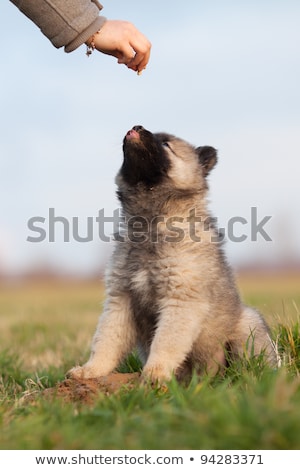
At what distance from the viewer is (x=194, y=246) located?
421 centimetres

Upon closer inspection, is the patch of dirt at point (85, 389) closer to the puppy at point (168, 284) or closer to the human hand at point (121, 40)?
the puppy at point (168, 284)

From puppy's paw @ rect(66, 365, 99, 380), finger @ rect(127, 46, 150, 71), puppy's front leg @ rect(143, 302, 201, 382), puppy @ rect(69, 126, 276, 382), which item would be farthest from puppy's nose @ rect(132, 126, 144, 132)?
puppy's paw @ rect(66, 365, 99, 380)

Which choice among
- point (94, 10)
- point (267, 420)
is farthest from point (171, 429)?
point (94, 10)

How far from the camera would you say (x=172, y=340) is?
3.84 m

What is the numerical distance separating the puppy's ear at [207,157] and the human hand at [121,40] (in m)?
1.02

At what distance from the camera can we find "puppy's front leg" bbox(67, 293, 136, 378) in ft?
13.2

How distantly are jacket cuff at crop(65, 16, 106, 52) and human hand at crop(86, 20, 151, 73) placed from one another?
0.04 metres

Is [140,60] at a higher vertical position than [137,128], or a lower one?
higher

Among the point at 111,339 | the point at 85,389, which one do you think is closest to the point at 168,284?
the point at 111,339

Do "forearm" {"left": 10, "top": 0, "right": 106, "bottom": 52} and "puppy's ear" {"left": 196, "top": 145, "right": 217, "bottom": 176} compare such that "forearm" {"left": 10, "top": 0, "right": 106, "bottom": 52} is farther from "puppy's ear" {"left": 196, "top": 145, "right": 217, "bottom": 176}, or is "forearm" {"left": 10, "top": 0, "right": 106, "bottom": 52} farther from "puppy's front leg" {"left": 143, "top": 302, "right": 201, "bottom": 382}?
"puppy's front leg" {"left": 143, "top": 302, "right": 201, "bottom": 382}

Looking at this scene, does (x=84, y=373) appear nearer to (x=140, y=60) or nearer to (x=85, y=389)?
(x=85, y=389)

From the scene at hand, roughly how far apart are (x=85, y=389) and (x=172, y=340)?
0.61m

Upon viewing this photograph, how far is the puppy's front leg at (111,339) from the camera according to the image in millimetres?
4036

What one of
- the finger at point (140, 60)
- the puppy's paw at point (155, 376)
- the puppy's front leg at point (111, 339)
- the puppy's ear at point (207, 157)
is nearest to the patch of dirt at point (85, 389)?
the puppy's paw at point (155, 376)
